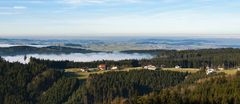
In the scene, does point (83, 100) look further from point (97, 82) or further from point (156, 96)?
point (156, 96)

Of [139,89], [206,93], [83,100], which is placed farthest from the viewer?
[139,89]

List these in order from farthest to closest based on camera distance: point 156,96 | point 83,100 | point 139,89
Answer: point 139,89
point 83,100
point 156,96

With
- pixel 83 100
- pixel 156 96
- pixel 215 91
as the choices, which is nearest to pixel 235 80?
pixel 215 91

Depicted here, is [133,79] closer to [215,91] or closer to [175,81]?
[175,81]

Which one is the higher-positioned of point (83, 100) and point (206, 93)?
point (206, 93)

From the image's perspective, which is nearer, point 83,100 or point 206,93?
point 206,93

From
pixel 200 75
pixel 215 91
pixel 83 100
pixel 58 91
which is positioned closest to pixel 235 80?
pixel 215 91

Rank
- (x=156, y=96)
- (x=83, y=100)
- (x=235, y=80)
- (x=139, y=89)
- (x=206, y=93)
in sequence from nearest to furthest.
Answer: (x=156, y=96) < (x=206, y=93) < (x=235, y=80) < (x=83, y=100) < (x=139, y=89)

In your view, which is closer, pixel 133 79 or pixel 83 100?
Result: pixel 83 100

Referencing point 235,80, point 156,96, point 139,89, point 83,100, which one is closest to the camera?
point 156,96
